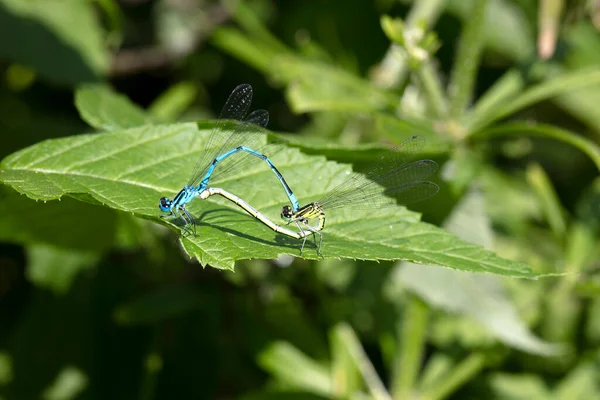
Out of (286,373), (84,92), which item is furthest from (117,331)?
(84,92)

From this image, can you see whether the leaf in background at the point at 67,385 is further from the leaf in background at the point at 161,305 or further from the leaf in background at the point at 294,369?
the leaf in background at the point at 294,369

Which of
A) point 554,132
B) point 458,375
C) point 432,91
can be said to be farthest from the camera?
point 458,375

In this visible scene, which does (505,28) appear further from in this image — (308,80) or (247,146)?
(247,146)

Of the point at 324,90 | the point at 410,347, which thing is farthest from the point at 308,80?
the point at 410,347

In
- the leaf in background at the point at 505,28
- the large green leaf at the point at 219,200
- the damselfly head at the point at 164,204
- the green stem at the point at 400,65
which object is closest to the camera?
the large green leaf at the point at 219,200

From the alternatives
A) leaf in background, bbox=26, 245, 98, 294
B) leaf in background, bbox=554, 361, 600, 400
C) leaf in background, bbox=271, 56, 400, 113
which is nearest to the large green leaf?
leaf in background, bbox=271, 56, 400, 113

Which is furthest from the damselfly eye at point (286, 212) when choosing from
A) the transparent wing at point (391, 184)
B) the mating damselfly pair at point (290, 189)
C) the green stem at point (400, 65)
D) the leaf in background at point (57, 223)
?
the green stem at point (400, 65)

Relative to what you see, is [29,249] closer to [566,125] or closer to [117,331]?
[117,331]
